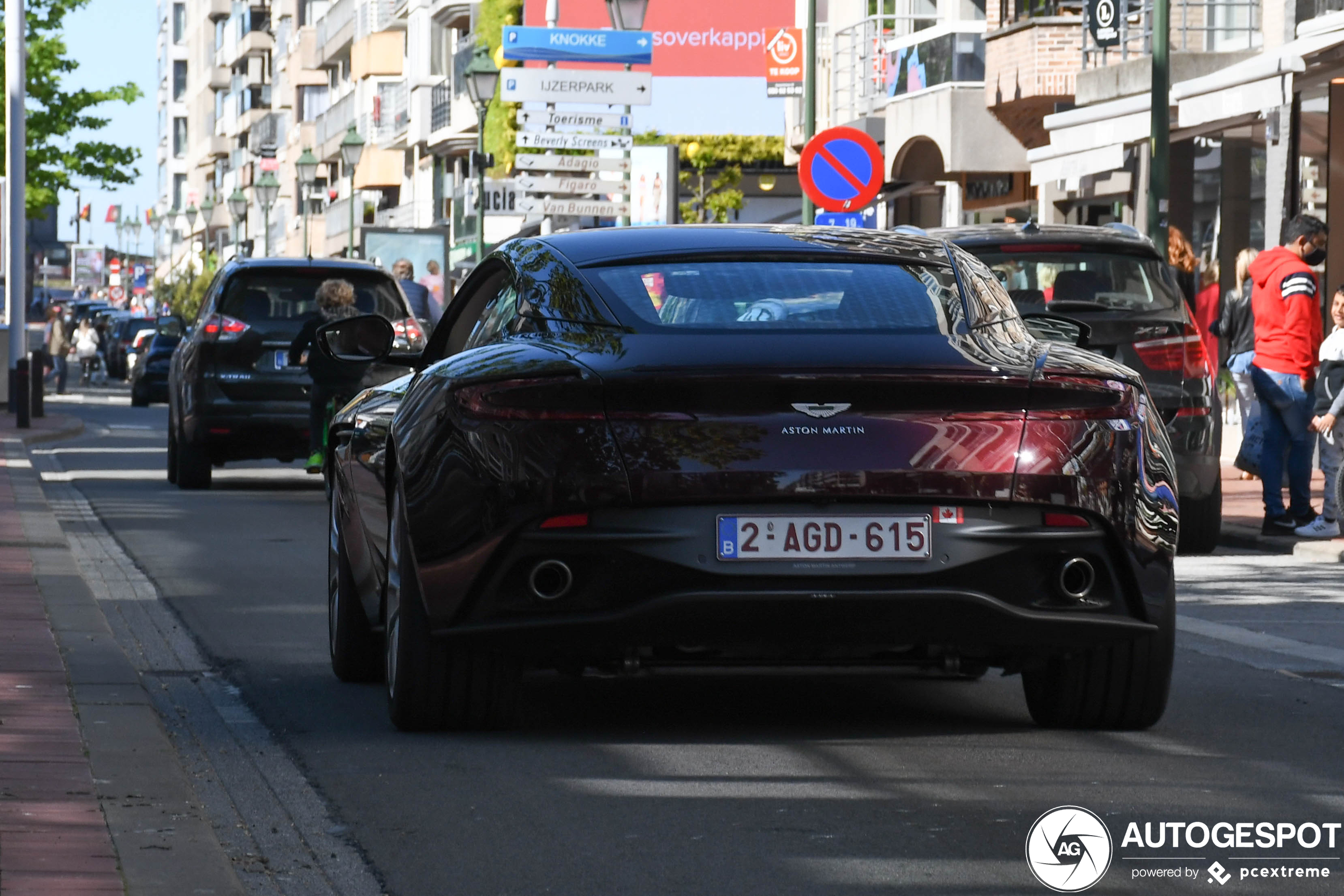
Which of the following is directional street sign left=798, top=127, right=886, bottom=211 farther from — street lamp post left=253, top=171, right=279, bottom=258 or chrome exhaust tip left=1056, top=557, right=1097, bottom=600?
street lamp post left=253, top=171, right=279, bottom=258

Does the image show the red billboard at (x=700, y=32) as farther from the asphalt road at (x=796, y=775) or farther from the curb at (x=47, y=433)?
the asphalt road at (x=796, y=775)

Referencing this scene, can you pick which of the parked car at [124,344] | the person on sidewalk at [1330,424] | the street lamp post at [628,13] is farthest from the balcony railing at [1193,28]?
the parked car at [124,344]

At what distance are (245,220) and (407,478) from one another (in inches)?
4246

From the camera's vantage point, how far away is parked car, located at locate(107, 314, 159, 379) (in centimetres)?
5859

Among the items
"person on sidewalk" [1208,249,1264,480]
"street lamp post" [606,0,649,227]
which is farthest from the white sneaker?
"street lamp post" [606,0,649,227]

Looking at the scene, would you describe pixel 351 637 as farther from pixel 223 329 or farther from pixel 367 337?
pixel 223 329

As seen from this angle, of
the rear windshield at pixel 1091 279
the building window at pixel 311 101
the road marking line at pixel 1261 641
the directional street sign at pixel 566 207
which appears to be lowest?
the road marking line at pixel 1261 641

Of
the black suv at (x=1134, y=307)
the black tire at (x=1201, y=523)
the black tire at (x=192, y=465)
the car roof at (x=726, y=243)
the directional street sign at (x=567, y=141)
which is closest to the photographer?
the car roof at (x=726, y=243)

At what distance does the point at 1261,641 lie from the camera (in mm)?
9820

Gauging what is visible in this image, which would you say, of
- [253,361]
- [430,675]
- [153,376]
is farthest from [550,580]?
[153,376]

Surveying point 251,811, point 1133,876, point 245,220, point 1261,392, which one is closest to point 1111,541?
point 1133,876

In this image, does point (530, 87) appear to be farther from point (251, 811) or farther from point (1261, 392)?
point (251, 811)

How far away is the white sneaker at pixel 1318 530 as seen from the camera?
14.5 meters

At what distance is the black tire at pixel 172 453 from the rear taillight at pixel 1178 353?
869cm
